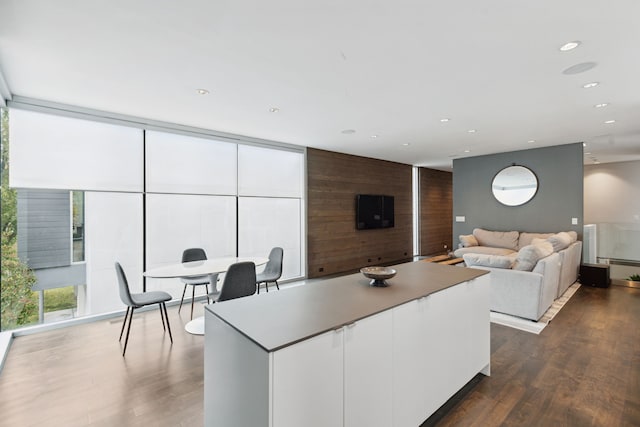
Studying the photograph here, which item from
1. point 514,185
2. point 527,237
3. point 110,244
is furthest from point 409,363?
point 514,185

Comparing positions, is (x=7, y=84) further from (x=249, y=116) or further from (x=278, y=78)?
(x=278, y=78)

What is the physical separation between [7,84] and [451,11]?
4.12 m

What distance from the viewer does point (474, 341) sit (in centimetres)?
230

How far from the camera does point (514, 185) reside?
6.58 metres

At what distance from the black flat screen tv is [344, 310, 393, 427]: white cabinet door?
5.31 m

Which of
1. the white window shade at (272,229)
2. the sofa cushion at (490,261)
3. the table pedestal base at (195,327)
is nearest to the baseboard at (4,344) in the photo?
the table pedestal base at (195,327)

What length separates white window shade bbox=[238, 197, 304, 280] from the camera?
517cm

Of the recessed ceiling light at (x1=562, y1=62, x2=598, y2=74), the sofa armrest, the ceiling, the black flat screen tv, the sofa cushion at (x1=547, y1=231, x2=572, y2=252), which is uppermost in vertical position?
the recessed ceiling light at (x1=562, y1=62, x2=598, y2=74)

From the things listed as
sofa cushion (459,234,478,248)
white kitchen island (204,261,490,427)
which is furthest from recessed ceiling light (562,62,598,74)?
sofa cushion (459,234,478,248)

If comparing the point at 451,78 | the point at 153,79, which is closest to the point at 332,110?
the point at 451,78

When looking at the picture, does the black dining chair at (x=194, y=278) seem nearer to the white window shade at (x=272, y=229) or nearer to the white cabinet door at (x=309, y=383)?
the white window shade at (x=272, y=229)

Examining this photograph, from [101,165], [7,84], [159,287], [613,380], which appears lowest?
[613,380]

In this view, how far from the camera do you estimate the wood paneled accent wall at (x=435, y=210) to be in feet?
29.2

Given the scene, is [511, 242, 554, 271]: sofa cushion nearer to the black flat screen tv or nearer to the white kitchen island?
the white kitchen island
